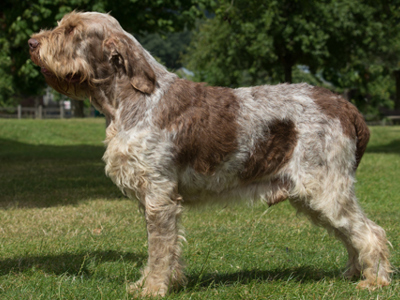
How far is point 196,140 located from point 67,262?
195cm

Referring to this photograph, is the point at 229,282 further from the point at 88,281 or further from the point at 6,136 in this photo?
the point at 6,136

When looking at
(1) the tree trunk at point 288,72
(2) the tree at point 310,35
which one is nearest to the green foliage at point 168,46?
(2) the tree at point 310,35

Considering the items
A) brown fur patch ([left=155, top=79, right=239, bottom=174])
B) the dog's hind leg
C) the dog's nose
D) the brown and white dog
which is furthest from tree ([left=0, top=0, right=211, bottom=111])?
the dog's hind leg

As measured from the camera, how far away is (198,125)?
412cm

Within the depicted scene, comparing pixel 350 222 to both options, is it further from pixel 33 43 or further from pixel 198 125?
pixel 33 43

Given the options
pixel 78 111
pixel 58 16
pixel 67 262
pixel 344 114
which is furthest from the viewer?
pixel 78 111

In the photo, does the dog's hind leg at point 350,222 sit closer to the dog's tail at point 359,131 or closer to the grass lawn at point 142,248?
the grass lawn at point 142,248

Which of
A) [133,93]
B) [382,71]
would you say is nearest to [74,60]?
[133,93]

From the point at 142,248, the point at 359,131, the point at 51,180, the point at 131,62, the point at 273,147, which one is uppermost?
the point at 131,62

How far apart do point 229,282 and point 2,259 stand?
2297 millimetres

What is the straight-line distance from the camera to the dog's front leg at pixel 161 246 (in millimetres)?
4012

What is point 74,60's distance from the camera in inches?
160

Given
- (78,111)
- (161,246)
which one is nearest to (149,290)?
(161,246)

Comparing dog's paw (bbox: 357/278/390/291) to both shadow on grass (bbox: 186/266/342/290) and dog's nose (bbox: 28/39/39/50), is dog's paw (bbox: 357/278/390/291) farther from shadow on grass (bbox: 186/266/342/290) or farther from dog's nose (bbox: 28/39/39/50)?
dog's nose (bbox: 28/39/39/50)
